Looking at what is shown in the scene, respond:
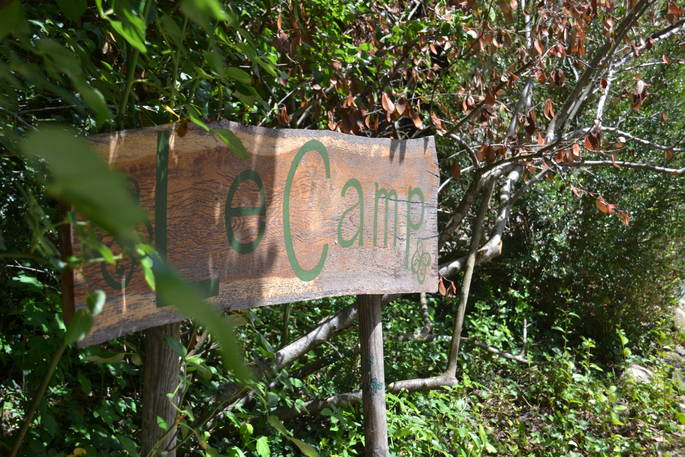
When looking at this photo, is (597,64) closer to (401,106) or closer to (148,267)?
(401,106)

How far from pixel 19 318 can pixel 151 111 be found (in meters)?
1.28

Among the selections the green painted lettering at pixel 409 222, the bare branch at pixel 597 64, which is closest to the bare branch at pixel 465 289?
the bare branch at pixel 597 64

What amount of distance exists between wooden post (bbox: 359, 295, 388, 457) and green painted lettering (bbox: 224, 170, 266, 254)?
0.75 meters

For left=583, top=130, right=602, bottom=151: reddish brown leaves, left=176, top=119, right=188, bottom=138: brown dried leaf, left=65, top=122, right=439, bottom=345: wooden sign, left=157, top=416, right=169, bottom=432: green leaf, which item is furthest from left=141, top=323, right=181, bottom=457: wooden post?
left=583, top=130, right=602, bottom=151: reddish brown leaves

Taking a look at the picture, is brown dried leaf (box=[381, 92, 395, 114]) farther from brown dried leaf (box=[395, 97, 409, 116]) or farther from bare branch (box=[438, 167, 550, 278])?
bare branch (box=[438, 167, 550, 278])

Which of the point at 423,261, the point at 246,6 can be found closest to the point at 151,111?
the point at 246,6

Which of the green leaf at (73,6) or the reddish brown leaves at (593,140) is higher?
the green leaf at (73,6)

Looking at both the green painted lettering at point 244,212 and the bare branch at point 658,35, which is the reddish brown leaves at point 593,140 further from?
the green painted lettering at point 244,212

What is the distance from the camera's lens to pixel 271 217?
1615 millimetres

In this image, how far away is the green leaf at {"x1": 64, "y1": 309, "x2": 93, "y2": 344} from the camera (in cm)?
86

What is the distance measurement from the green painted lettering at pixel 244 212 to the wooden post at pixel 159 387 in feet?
0.94

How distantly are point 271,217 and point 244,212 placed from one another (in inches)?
3.9

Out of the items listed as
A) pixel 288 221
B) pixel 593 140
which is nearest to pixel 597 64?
pixel 593 140

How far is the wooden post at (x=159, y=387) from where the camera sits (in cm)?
157
